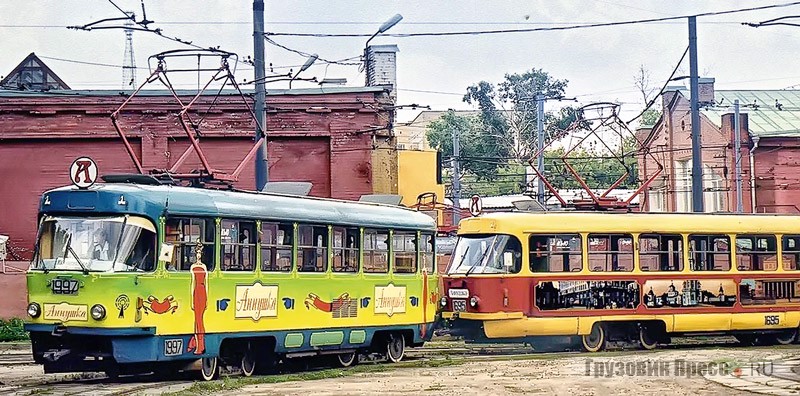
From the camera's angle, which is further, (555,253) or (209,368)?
(555,253)

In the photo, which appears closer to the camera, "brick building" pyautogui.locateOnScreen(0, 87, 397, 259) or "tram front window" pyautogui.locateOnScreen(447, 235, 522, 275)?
"tram front window" pyautogui.locateOnScreen(447, 235, 522, 275)

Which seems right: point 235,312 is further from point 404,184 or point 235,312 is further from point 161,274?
A: point 404,184

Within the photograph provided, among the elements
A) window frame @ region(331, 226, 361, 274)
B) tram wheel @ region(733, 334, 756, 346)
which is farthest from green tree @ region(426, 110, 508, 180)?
window frame @ region(331, 226, 361, 274)

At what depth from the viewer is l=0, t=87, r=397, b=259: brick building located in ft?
112

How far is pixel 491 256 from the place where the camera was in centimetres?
2402

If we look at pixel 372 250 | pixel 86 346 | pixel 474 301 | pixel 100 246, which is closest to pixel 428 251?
pixel 474 301

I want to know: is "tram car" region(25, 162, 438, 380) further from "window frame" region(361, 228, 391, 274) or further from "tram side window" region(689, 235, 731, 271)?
"tram side window" region(689, 235, 731, 271)

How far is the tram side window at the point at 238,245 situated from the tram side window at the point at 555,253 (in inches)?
272

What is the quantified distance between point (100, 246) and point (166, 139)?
17.8 meters

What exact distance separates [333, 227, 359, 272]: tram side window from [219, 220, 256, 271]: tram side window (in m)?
2.22

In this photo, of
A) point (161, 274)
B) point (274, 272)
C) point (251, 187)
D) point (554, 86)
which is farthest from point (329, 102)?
point (554, 86)

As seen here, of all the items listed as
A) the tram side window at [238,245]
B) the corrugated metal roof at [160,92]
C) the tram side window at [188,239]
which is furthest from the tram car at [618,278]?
the corrugated metal roof at [160,92]

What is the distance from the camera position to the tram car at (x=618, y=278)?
23.8m

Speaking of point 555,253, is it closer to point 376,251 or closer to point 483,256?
point 483,256
